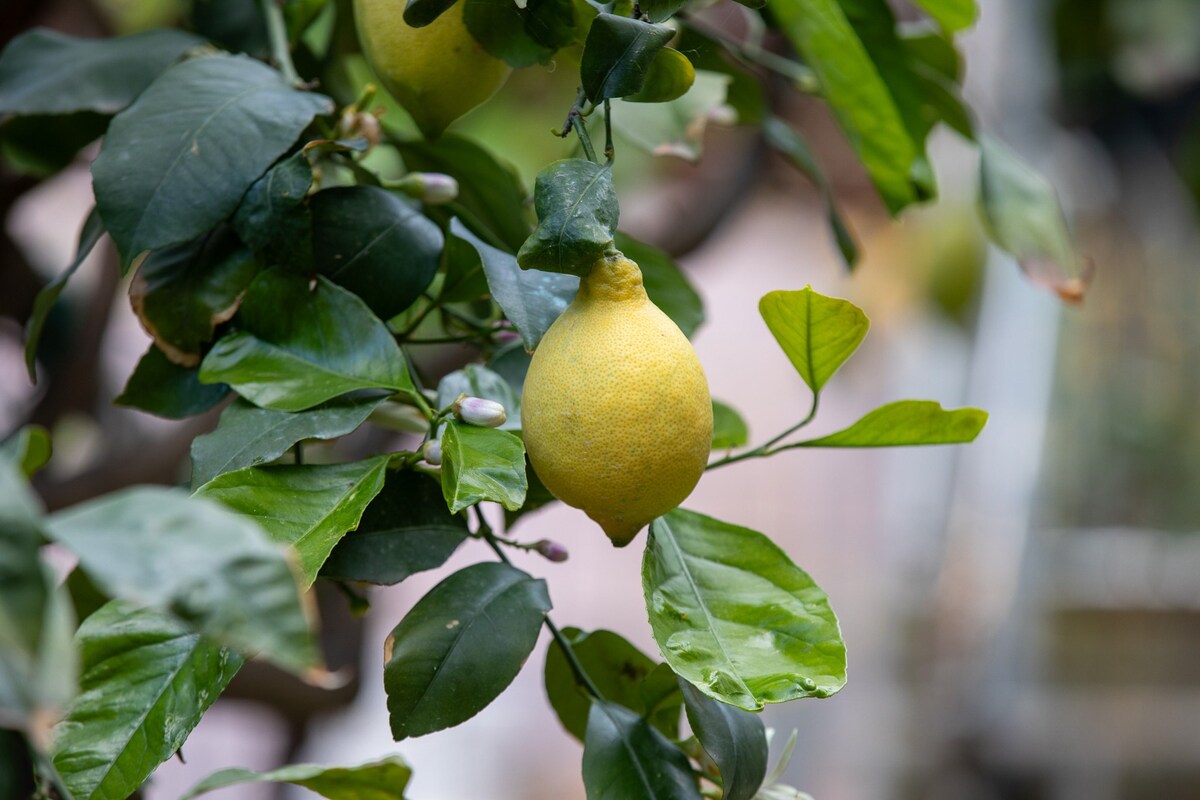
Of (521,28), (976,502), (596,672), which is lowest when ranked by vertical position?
(976,502)

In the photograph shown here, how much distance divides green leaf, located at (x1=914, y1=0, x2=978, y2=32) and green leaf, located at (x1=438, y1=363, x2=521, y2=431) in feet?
1.02

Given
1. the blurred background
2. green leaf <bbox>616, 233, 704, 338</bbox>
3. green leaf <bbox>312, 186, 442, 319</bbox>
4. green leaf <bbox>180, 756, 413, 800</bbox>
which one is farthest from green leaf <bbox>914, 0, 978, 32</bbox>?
the blurred background

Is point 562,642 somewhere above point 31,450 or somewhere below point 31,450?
below

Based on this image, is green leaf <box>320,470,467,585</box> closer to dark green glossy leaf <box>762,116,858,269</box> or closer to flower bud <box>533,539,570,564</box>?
flower bud <box>533,539,570,564</box>

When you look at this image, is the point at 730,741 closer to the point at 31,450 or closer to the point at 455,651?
the point at 455,651

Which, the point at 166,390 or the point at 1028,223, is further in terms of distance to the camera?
the point at 1028,223

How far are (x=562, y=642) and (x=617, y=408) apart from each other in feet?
0.41

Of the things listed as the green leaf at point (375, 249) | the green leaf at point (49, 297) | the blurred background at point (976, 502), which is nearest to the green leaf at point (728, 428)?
the green leaf at point (375, 249)

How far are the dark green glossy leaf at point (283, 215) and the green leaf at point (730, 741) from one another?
0.19 metres

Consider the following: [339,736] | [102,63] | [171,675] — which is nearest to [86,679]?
[171,675]

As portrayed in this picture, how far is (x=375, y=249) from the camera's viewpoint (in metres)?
0.42

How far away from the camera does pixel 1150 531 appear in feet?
8.09

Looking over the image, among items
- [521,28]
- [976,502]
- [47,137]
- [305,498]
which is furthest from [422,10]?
[976,502]

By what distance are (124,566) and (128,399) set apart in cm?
23
